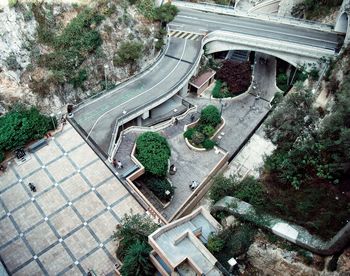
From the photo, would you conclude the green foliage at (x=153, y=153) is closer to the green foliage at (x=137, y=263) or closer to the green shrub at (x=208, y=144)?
the green shrub at (x=208, y=144)

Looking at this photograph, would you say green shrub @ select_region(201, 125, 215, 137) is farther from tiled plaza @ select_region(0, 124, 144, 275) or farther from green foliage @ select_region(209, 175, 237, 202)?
tiled plaza @ select_region(0, 124, 144, 275)

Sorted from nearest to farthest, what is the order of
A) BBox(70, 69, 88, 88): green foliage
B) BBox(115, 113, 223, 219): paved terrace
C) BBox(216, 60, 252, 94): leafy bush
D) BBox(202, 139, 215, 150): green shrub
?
1. BBox(115, 113, 223, 219): paved terrace
2. BBox(202, 139, 215, 150): green shrub
3. BBox(70, 69, 88, 88): green foliage
4. BBox(216, 60, 252, 94): leafy bush

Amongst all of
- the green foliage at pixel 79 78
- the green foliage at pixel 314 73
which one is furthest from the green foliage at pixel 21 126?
the green foliage at pixel 314 73

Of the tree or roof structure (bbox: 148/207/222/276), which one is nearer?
roof structure (bbox: 148/207/222/276)

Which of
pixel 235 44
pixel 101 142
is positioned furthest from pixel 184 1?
pixel 101 142

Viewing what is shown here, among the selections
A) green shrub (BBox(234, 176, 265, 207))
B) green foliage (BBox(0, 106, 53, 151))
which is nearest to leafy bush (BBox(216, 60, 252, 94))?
green shrub (BBox(234, 176, 265, 207))

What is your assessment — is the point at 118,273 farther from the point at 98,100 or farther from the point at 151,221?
the point at 98,100

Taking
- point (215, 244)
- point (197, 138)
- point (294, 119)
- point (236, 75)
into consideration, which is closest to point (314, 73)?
point (236, 75)
